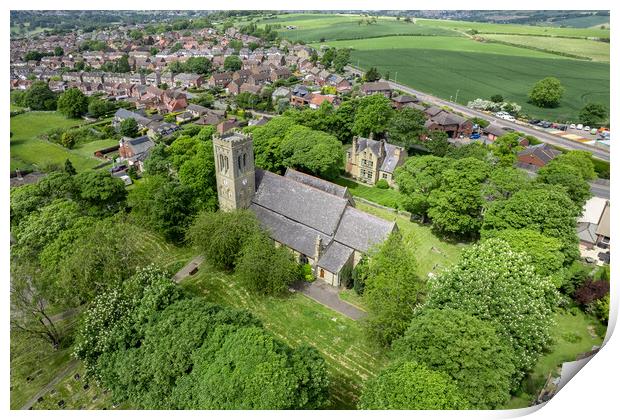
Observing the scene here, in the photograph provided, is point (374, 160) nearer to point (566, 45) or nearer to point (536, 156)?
point (536, 156)

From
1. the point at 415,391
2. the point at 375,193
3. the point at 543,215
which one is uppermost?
the point at 543,215

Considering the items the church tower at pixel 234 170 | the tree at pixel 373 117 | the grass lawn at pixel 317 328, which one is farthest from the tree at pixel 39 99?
the grass lawn at pixel 317 328

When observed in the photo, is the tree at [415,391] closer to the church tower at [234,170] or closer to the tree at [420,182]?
the church tower at [234,170]

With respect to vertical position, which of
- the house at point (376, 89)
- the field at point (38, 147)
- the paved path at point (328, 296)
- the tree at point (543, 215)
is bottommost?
the field at point (38, 147)

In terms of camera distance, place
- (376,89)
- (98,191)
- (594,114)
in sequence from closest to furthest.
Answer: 1. (98,191)
2. (594,114)
3. (376,89)

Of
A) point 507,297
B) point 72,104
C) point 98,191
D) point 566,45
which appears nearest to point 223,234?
point 98,191

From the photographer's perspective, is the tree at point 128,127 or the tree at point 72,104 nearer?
the tree at point 128,127

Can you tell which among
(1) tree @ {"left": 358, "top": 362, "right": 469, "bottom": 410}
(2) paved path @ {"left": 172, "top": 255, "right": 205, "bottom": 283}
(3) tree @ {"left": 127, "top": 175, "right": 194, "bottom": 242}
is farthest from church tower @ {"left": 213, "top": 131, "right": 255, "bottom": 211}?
(1) tree @ {"left": 358, "top": 362, "right": 469, "bottom": 410}
